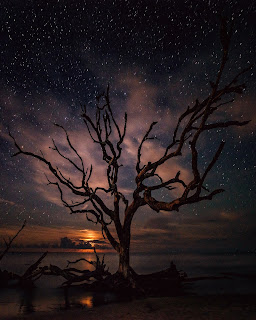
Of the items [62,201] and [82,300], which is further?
[62,201]

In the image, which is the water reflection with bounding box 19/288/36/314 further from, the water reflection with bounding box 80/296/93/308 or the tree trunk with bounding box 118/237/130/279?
the tree trunk with bounding box 118/237/130/279

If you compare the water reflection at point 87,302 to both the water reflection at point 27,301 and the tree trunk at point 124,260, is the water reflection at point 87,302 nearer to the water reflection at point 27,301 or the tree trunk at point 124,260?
the tree trunk at point 124,260

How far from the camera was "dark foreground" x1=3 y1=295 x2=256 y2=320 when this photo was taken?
9.85 m

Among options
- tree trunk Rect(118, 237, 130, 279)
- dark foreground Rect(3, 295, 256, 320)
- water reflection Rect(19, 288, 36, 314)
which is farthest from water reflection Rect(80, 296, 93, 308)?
water reflection Rect(19, 288, 36, 314)

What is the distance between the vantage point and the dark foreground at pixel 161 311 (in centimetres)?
985

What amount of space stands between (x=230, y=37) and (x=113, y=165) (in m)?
10.3

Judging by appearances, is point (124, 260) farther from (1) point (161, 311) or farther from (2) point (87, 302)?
(1) point (161, 311)

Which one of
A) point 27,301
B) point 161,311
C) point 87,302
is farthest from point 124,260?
point 27,301

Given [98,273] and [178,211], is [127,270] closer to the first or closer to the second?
[98,273]

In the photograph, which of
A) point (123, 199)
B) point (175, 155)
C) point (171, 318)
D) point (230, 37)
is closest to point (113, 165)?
point (123, 199)

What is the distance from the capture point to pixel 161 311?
10562mm

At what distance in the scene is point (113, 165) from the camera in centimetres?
1598

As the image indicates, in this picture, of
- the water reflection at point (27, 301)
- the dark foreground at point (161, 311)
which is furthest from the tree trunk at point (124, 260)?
the water reflection at point (27, 301)

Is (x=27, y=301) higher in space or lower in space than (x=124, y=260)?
lower
